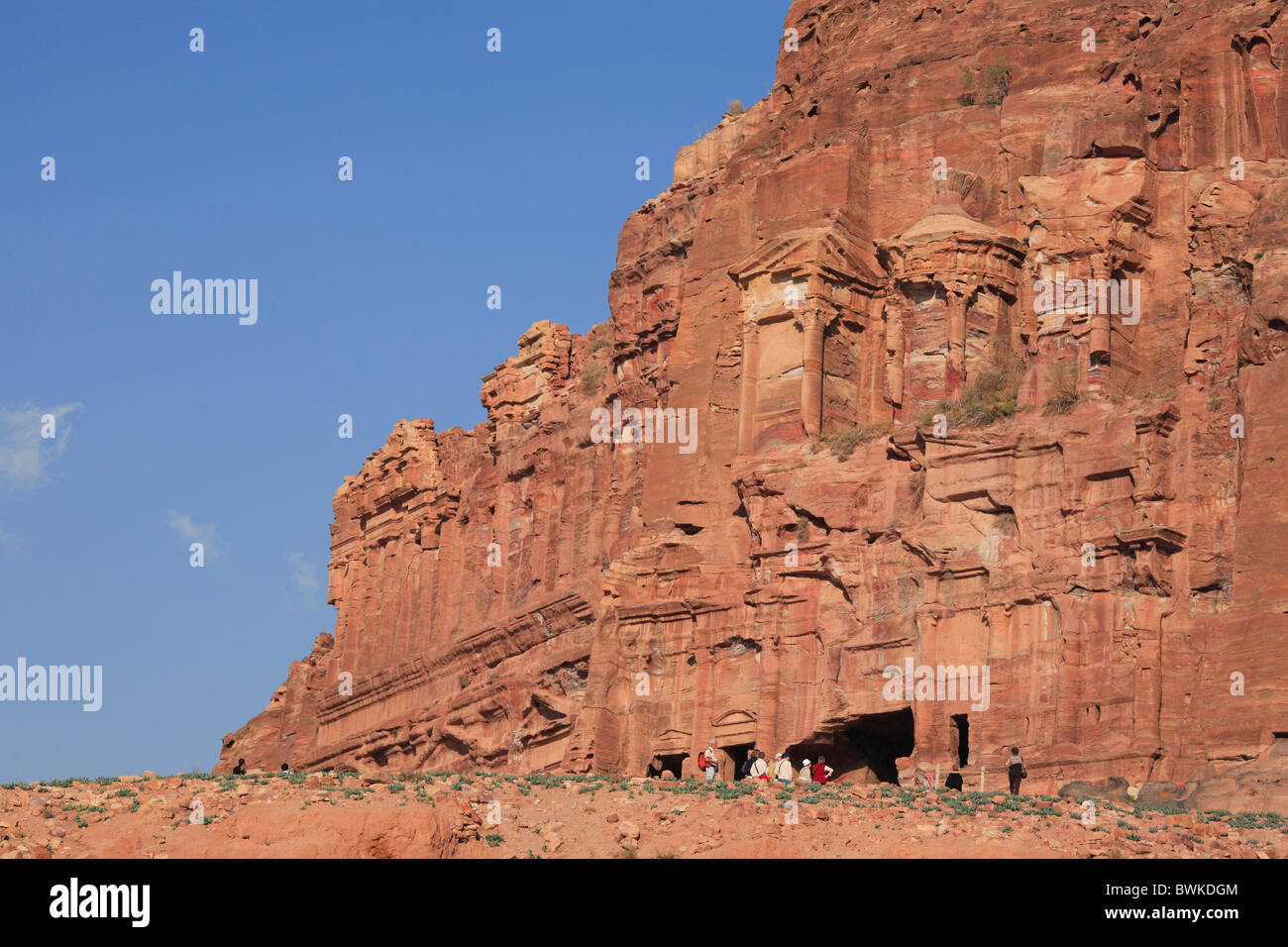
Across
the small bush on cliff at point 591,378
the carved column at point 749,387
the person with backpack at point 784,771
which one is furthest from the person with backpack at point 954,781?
the small bush on cliff at point 591,378

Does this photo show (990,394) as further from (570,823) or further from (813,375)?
(570,823)

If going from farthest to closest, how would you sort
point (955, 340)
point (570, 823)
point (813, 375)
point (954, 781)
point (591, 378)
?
point (591, 378) → point (813, 375) → point (955, 340) → point (954, 781) → point (570, 823)

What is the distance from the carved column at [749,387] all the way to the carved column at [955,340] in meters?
6.30

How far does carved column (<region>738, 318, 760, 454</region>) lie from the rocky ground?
18.7 meters

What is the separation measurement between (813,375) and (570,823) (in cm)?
2292

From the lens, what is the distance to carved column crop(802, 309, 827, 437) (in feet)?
211

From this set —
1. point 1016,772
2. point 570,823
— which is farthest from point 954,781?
point 570,823

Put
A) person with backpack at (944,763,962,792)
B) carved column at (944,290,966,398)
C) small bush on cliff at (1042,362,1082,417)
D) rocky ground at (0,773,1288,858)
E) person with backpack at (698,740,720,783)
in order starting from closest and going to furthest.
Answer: rocky ground at (0,773,1288,858) < person with backpack at (944,763,962,792) < small bush on cliff at (1042,362,1082,417) < person with backpack at (698,740,720,783) < carved column at (944,290,966,398)

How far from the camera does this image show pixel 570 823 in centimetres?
4491

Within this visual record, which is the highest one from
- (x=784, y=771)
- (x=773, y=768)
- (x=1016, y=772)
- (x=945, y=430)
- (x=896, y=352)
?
(x=896, y=352)

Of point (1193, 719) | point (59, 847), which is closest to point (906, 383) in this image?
point (1193, 719)

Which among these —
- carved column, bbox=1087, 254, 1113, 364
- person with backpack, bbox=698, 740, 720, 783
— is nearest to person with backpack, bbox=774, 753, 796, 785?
person with backpack, bbox=698, 740, 720, 783

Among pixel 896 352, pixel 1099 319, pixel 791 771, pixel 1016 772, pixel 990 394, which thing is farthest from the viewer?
pixel 896 352

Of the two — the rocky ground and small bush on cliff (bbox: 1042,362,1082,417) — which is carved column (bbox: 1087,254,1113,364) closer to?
small bush on cliff (bbox: 1042,362,1082,417)
